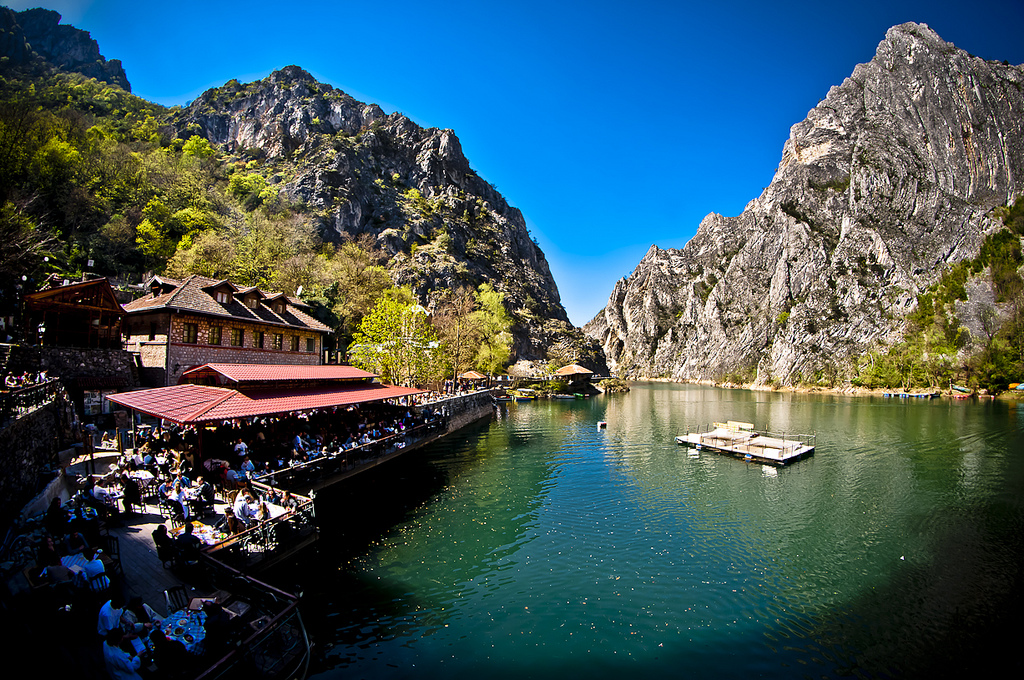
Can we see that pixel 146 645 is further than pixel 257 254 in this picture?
No

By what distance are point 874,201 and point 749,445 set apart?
123 meters

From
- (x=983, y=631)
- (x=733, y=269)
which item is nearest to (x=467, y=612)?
(x=983, y=631)

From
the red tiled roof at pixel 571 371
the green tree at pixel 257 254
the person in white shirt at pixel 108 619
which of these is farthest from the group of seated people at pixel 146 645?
the red tiled roof at pixel 571 371

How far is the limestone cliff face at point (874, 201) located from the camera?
108125 mm

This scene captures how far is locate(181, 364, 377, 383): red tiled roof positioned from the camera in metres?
21.7

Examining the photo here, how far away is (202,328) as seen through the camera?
2762 centimetres

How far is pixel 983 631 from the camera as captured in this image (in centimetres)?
1176

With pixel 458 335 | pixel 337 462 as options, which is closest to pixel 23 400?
pixel 337 462

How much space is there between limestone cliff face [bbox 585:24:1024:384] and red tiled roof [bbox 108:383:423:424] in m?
124

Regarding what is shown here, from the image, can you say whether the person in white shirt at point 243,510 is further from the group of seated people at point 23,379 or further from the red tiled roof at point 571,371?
the red tiled roof at point 571,371

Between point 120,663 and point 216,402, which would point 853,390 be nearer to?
point 216,402

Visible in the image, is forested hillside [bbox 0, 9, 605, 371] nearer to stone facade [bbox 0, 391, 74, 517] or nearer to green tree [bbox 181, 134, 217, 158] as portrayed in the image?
green tree [bbox 181, 134, 217, 158]

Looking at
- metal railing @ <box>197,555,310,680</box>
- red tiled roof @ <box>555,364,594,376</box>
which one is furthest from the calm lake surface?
red tiled roof @ <box>555,364,594,376</box>

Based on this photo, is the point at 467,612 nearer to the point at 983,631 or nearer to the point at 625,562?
the point at 625,562
